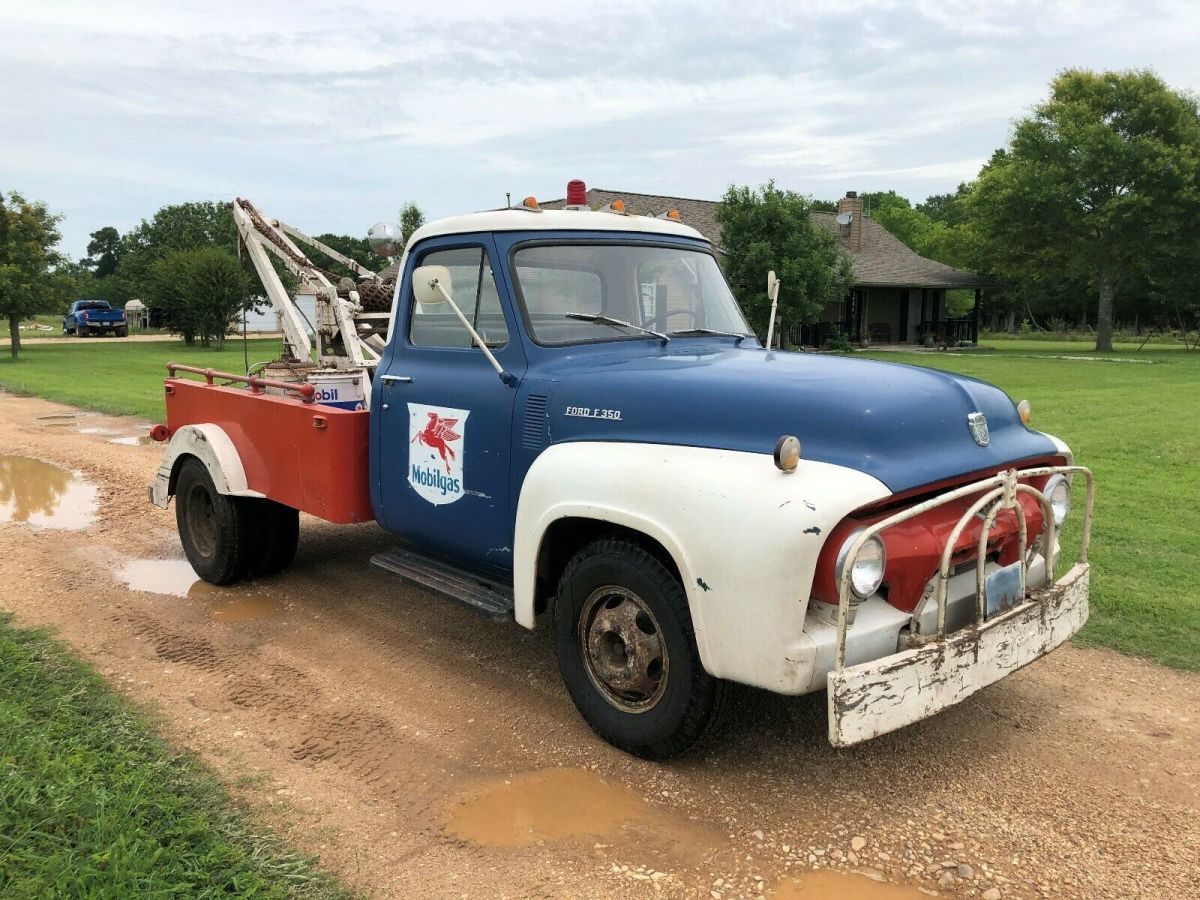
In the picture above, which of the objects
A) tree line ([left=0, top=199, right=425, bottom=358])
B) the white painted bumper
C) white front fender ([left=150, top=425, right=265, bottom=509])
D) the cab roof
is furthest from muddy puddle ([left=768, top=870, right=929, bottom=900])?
tree line ([left=0, top=199, right=425, bottom=358])

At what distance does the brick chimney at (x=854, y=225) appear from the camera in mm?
36531

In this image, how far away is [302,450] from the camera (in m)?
5.04

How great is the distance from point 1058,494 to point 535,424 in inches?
87.6

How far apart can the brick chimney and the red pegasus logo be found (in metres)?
34.5

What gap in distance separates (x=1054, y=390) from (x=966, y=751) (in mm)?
15868

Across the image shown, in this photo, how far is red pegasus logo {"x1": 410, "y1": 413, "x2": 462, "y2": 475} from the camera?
14.1 feet

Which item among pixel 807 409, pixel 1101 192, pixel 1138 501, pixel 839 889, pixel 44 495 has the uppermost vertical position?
pixel 1101 192

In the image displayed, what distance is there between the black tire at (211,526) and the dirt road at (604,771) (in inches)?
15.8

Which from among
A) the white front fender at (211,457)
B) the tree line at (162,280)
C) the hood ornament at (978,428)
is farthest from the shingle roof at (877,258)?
the hood ornament at (978,428)

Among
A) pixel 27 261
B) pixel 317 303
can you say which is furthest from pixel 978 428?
pixel 27 261

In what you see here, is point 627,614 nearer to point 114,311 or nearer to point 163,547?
point 163,547

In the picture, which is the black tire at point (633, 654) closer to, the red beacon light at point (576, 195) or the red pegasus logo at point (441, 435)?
the red pegasus logo at point (441, 435)

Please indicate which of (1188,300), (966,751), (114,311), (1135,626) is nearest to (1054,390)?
(1135,626)

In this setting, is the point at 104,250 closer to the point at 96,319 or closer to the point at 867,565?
the point at 96,319
